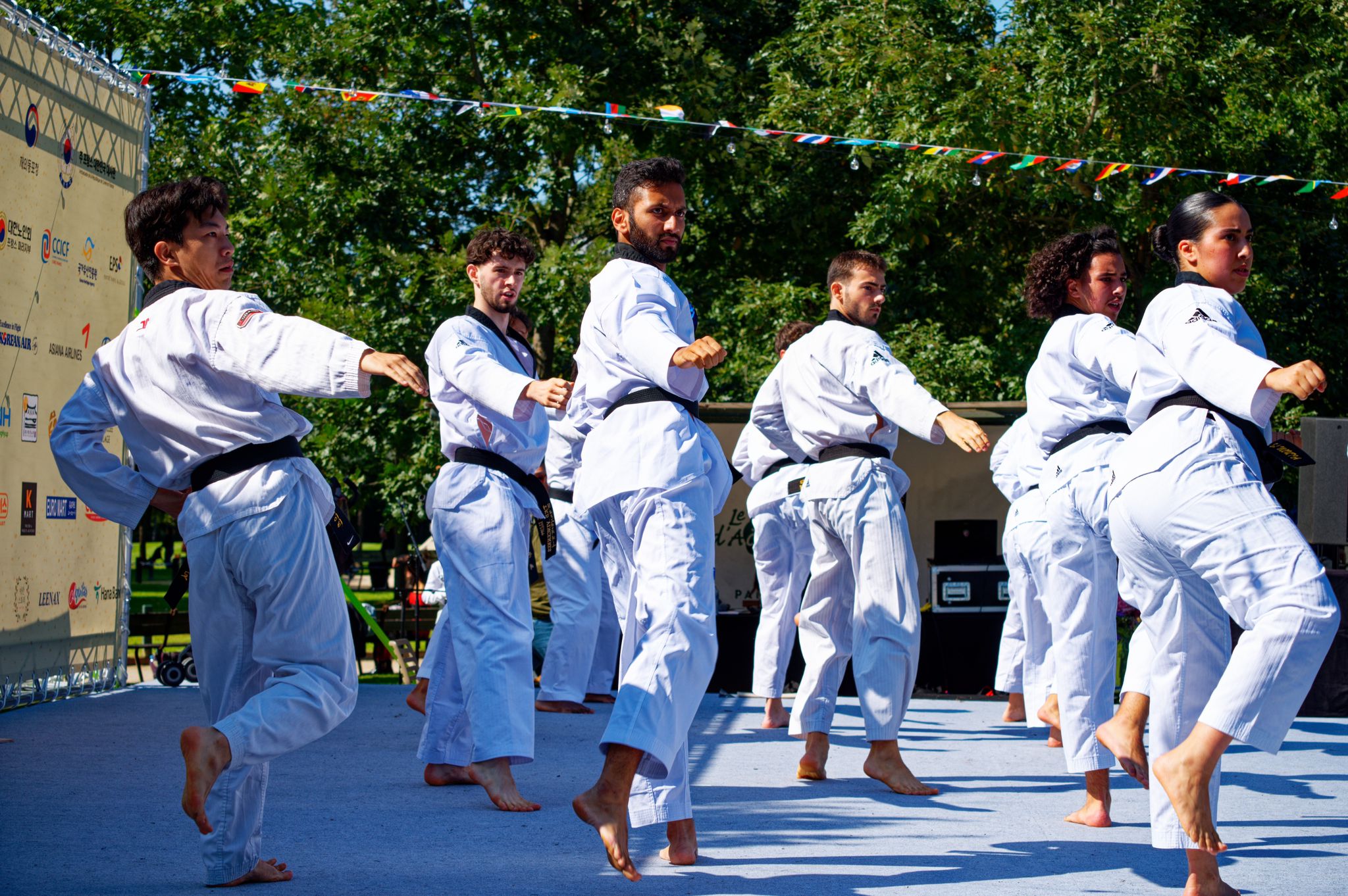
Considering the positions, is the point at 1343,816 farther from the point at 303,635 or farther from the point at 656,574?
the point at 303,635

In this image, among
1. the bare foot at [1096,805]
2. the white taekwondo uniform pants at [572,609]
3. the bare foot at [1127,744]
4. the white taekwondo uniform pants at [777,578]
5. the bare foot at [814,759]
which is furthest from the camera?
the white taekwondo uniform pants at [777,578]

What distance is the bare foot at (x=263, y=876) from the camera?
3352 mm

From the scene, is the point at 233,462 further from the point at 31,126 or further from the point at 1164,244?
the point at 31,126

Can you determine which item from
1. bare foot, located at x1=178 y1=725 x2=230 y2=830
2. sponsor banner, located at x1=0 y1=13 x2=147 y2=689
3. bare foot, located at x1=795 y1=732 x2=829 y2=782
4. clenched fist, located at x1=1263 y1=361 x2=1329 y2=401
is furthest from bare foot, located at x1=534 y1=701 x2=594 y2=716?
clenched fist, located at x1=1263 y1=361 x2=1329 y2=401

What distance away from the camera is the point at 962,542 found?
10.1 meters

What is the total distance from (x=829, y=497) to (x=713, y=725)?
7.99 ft

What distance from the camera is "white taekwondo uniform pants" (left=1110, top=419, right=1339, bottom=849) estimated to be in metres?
3.09

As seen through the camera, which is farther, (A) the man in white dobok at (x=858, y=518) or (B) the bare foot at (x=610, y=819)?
(A) the man in white dobok at (x=858, y=518)

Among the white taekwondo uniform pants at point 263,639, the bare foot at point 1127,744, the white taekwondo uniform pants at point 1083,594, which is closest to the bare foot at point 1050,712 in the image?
the white taekwondo uniform pants at point 1083,594

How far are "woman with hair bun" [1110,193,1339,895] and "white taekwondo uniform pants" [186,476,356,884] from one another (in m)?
2.06

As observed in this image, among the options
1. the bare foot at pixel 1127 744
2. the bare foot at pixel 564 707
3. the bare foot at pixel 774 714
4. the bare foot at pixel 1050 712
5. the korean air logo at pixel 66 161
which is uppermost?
the korean air logo at pixel 66 161

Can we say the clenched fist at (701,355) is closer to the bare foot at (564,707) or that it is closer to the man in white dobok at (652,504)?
the man in white dobok at (652,504)

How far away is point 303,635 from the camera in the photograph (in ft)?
10.6

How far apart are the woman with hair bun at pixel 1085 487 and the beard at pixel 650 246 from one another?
5.27 ft
